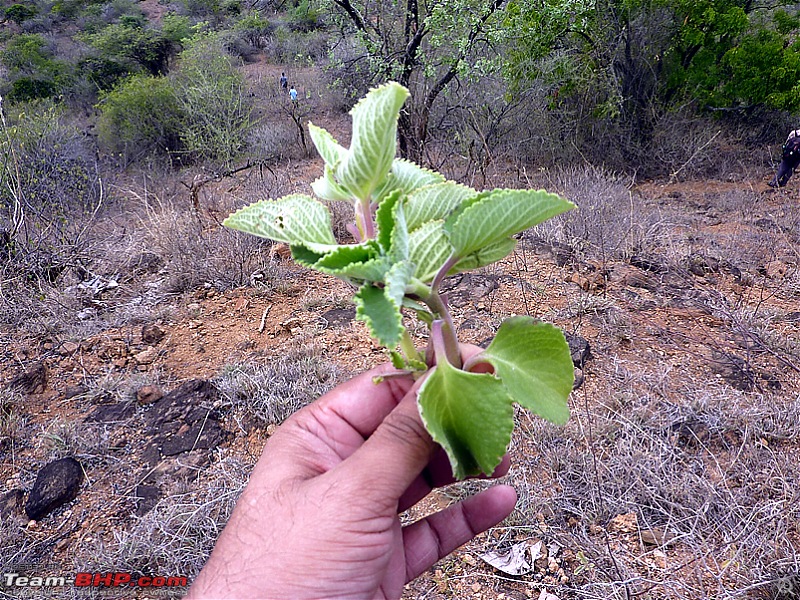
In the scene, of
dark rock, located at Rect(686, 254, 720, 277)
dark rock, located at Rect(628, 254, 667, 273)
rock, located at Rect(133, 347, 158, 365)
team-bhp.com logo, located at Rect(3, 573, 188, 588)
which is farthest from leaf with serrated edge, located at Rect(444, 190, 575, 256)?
dark rock, located at Rect(686, 254, 720, 277)

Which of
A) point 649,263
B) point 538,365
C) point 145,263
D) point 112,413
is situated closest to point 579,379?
point 649,263

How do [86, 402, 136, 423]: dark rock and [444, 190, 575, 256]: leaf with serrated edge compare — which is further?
[86, 402, 136, 423]: dark rock

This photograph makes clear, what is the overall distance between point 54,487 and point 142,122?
10869 millimetres

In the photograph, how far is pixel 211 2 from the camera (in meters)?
21.1

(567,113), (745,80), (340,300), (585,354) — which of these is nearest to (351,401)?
(585,354)

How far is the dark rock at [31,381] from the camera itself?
3.22 meters

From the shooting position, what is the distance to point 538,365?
0.99m

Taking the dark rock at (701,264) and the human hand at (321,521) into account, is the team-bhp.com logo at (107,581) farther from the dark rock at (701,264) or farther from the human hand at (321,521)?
the dark rock at (701,264)

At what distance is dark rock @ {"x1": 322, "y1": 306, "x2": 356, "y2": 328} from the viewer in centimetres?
370

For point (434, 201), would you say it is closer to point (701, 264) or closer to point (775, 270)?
point (701, 264)

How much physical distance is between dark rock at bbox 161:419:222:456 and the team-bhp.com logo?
2.14 ft

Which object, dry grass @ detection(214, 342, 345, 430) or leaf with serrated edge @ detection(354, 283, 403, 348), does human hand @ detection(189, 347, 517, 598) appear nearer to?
leaf with serrated edge @ detection(354, 283, 403, 348)

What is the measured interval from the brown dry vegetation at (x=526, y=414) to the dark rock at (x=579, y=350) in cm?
10

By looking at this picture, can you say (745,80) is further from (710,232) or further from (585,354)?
(585,354)
